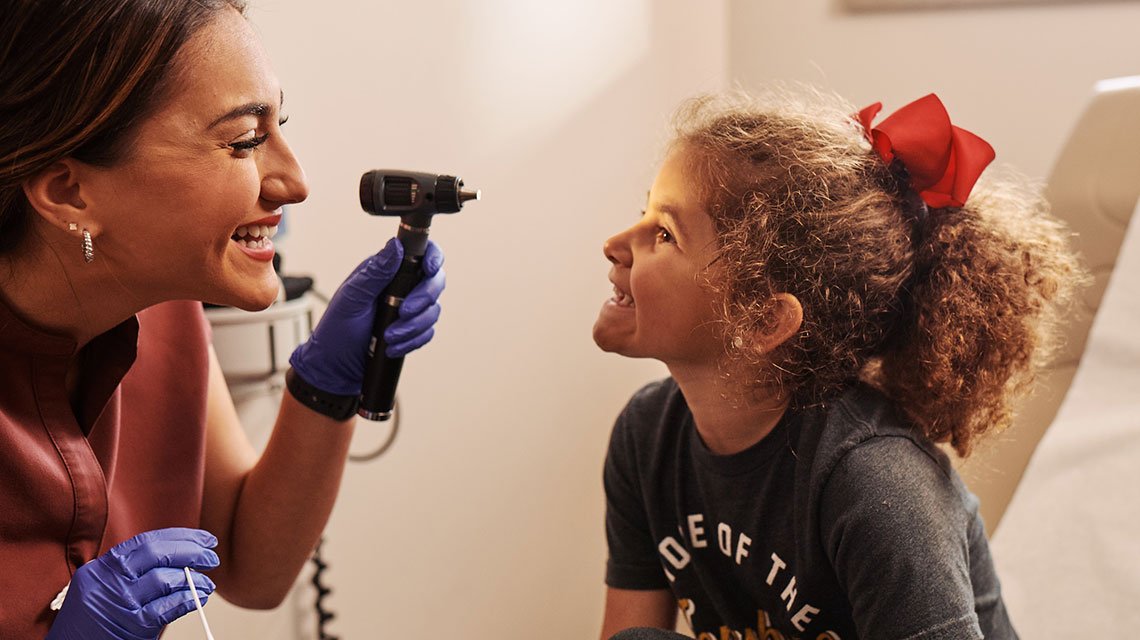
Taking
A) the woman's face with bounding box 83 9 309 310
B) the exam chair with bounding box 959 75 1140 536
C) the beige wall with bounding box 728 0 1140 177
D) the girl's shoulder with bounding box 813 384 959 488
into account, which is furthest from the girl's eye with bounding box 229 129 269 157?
the beige wall with bounding box 728 0 1140 177

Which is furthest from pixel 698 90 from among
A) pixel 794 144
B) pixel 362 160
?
pixel 794 144

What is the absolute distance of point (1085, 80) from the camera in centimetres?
223

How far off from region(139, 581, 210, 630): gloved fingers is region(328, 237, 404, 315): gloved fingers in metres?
0.39

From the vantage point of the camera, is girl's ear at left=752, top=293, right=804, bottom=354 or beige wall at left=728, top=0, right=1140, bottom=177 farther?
beige wall at left=728, top=0, right=1140, bottom=177

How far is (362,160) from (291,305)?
384 millimetres

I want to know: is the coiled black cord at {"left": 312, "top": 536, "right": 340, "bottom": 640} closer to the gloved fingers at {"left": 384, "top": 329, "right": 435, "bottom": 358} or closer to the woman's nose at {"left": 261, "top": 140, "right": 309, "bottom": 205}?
the gloved fingers at {"left": 384, "top": 329, "right": 435, "bottom": 358}

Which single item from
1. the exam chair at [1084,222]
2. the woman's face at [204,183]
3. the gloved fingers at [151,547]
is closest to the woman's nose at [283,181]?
the woman's face at [204,183]

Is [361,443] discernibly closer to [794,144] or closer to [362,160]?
[362,160]

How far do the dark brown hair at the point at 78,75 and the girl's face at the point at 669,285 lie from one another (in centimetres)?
54

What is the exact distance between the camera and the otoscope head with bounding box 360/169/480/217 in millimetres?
1180

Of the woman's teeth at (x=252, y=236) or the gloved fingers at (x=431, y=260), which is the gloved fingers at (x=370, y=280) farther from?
the woman's teeth at (x=252, y=236)

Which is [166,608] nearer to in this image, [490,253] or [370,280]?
[370,280]

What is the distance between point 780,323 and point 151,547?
68cm

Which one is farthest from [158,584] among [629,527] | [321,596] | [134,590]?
[321,596]
